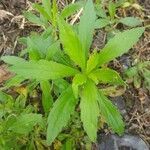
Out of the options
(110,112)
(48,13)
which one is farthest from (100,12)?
(110,112)

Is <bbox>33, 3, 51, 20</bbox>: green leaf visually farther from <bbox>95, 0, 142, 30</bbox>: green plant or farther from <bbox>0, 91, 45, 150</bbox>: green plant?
<bbox>0, 91, 45, 150</bbox>: green plant

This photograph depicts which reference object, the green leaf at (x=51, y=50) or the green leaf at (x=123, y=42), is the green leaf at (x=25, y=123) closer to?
the green leaf at (x=51, y=50)

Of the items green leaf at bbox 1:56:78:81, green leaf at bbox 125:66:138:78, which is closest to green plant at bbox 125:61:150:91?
green leaf at bbox 125:66:138:78

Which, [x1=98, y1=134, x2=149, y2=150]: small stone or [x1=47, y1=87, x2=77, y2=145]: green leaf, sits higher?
[x1=47, y1=87, x2=77, y2=145]: green leaf

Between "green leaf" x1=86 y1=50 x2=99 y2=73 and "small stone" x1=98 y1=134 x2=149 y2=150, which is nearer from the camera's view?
"green leaf" x1=86 y1=50 x2=99 y2=73

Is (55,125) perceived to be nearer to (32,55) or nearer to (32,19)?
(32,55)

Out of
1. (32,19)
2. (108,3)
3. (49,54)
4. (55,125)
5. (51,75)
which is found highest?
(108,3)

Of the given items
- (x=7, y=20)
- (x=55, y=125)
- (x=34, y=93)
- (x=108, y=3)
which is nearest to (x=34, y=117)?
(x=55, y=125)

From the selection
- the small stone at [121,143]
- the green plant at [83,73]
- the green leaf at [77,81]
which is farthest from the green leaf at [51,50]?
the small stone at [121,143]
